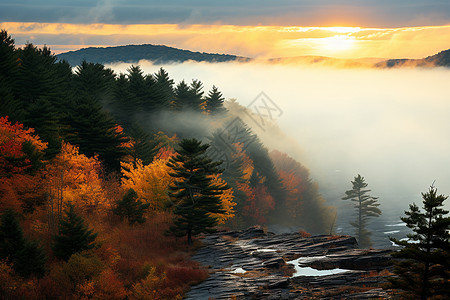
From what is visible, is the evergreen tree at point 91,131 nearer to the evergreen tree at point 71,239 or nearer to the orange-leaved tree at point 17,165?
the orange-leaved tree at point 17,165

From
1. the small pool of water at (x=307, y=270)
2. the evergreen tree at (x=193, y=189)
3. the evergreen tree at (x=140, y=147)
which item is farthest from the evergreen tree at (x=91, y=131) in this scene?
the small pool of water at (x=307, y=270)

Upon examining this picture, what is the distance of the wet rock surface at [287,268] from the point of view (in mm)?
27734

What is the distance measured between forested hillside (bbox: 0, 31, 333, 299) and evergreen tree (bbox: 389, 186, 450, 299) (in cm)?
1552

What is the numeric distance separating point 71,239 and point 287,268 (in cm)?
1697

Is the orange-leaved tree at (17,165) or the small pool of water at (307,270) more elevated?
the orange-leaved tree at (17,165)

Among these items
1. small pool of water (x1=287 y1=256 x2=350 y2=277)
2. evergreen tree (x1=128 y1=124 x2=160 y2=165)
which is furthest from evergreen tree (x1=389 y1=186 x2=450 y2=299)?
evergreen tree (x1=128 y1=124 x2=160 y2=165)

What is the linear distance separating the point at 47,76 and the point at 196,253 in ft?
132

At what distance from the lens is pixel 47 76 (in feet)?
211

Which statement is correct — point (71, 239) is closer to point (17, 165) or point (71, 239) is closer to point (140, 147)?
point (17, 165)

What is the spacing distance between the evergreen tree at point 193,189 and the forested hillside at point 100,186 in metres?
0.15

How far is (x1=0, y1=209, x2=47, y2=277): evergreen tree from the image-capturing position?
2950 cm

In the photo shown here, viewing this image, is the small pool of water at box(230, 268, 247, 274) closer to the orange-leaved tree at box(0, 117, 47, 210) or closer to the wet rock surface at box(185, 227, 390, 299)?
the wet rock surface at box(185, 227, 390, 299)

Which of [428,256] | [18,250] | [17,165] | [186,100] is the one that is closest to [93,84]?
[186,100]

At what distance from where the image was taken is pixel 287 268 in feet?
108
